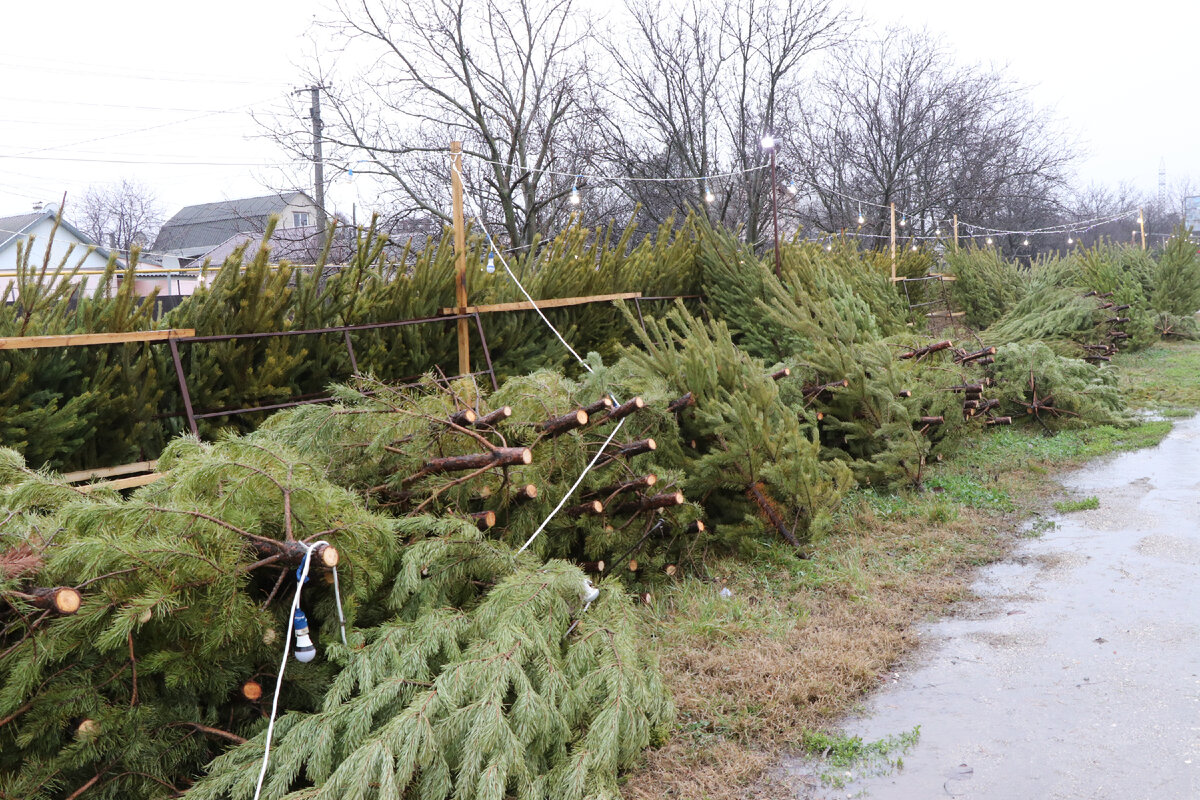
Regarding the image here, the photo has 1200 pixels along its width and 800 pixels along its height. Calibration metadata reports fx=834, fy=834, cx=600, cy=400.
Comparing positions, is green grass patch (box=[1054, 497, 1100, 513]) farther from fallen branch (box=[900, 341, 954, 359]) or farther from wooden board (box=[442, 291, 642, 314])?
wooden board (box=[442, 291, 642, 314])

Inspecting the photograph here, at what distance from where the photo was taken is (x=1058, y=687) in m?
3.61

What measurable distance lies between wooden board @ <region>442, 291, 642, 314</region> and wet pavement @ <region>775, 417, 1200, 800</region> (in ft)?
15.4

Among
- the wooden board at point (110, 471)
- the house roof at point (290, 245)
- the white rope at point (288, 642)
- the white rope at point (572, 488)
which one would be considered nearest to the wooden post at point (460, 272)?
the house roof at point (290, 245)

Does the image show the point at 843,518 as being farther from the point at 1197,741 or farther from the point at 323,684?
the point at 323,684

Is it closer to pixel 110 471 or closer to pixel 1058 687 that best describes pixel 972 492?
pixel 1058 687

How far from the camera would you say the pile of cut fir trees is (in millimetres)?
2516

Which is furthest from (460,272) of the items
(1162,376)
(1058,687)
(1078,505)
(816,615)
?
(1162,376)

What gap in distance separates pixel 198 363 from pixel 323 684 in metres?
3.66

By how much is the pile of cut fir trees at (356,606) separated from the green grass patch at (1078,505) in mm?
3167

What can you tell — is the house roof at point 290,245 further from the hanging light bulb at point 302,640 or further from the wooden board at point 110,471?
the hanging light bulb at point 302,640

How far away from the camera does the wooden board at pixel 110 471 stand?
500cm

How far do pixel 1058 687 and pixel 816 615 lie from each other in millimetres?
1232

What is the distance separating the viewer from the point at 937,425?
7.76 meters

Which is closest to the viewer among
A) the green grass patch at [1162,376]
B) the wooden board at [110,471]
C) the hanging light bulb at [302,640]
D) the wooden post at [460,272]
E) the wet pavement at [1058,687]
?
the hanging light bulb at [302,640]
